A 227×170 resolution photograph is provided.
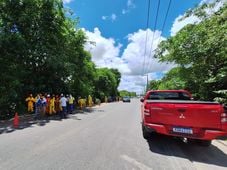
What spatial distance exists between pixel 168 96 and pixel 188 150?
3.82 m

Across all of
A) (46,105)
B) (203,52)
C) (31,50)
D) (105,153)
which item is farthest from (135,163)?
(31,50)

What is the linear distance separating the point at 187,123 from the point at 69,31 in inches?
877

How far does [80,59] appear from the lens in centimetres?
2994

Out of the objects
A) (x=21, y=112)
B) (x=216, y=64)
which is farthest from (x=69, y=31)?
(x=216, y=64)

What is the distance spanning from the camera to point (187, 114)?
7223 millimetres

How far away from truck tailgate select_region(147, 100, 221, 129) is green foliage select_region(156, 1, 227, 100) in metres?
3.98

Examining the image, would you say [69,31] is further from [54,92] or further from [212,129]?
[212,129]

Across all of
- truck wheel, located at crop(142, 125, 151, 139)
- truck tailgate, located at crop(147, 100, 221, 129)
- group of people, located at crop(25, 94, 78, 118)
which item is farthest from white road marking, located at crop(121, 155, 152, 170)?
group of people, located at crop(25, 94, 78, 118)

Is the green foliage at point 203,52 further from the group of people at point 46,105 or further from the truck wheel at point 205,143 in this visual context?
the group of people at point 46,105

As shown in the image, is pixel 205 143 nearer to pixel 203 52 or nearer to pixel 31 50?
pixel 203 52

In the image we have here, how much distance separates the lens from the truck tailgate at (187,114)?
273 inches

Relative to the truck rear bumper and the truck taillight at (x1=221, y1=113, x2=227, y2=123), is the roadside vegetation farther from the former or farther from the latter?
the truck taillight at (x1=221, y1=113, x2=227, y2=123)

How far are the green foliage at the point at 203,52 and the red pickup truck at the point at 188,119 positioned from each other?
4.01 meters

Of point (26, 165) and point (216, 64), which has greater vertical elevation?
point (216, 64)
